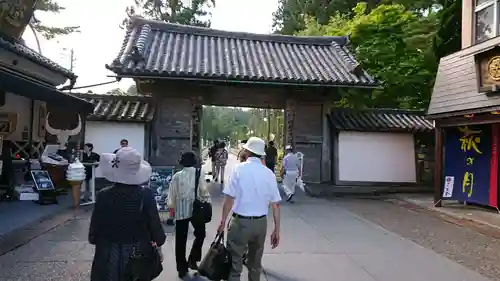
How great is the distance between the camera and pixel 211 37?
16734 mm

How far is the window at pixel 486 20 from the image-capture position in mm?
10654

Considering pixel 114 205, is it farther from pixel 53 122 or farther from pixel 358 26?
pixel 358 26

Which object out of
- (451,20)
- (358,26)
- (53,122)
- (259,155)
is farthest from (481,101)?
(53,122)

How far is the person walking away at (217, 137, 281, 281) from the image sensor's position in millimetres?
4301

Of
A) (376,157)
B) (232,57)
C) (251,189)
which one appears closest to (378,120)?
(376,157)

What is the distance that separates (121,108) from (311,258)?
9.91 meters

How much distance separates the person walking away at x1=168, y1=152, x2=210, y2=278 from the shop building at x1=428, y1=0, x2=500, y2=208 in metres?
7.60

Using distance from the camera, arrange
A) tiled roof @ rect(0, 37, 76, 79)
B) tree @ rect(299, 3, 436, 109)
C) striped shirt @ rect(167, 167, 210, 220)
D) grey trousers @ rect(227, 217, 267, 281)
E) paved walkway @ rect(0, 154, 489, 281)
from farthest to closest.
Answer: tree @ rect(299, 3, 436, 109) < tiled roof @ rect(0, 37, 76, 79) < paved walkway @ rect(0, 154, 489, 281) < striped shirt @ rect(167, 167, 210, 220) < grey trousers @ rect(227, 217, 267, 281)

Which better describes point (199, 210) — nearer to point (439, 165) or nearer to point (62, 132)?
point (62, 132)

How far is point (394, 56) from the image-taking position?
17.6 meters

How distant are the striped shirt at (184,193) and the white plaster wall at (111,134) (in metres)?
8.62

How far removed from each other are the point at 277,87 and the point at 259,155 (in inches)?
406

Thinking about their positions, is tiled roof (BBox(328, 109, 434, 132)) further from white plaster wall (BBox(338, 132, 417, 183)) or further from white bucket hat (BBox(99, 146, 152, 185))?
white bucket hat (BBox(99, 146, 152, 185))

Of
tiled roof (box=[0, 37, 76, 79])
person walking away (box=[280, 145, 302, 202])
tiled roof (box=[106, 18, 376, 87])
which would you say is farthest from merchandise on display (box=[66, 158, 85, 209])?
person walking away (box=[280, 145, 302, 202])
